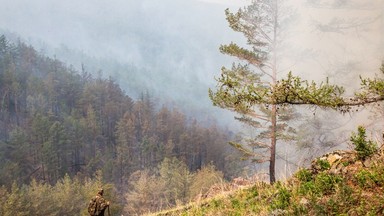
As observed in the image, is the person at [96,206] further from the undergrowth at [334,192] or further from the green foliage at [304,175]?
the green foliage at [304,175]

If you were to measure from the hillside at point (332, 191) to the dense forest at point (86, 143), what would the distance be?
40176 mm

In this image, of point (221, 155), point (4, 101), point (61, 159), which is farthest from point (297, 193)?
point (4, 101)

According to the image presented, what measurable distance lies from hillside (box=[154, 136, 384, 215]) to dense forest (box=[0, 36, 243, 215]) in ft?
132

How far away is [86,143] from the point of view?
97625 millimetres

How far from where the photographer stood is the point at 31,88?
350ft

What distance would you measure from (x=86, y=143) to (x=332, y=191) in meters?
97.8

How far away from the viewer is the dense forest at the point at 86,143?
5931cm

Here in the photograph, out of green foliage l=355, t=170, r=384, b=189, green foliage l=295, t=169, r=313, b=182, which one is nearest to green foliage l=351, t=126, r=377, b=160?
green foliage l=355, t=170, r=384, b=189

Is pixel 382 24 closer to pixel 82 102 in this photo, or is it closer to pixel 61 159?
pixel 61 159

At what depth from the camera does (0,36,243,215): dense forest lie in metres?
59.3

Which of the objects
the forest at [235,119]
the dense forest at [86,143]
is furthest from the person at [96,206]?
the dense forest at [86,143]

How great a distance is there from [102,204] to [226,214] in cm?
362

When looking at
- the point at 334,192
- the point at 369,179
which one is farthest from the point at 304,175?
the point at 369,179

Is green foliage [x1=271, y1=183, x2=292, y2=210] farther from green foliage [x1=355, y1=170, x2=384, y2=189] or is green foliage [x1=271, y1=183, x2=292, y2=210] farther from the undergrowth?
green foliage [x1=355, y1=170, x2=384, y2=189]
